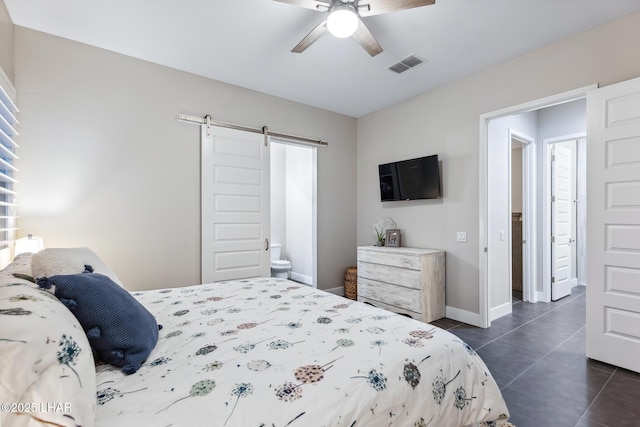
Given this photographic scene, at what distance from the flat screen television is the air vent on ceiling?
1.09 m

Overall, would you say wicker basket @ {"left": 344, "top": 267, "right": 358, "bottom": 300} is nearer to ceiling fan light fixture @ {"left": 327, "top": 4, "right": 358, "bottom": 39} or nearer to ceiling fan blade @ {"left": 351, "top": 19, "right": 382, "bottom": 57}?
A: ceiling fan blade @ {"left": 351, "top": 19, "right": 382, "bottom": 57}

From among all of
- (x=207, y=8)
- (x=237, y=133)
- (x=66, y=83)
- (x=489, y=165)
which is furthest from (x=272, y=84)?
(x=489, y=165)

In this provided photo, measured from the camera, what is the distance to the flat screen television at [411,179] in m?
3.71

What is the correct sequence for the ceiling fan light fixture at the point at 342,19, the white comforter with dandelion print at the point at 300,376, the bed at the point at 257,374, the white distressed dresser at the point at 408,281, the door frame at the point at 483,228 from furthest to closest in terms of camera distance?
the white distressed dresser at the point at 408,281 < the door frame at the point at 483,228 < the ceiling fan light fixture at the point at 342,19 < the white comforter with dandelion print at the point at 300,376 < the bed at the point at 257,374

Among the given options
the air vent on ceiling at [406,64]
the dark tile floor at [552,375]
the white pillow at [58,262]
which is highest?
the air vent on ceiling at [406,64]

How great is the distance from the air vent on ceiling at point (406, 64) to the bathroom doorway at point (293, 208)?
2331mm

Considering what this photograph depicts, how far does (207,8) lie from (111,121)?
4.96 feet

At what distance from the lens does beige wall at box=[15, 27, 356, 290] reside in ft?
8.60

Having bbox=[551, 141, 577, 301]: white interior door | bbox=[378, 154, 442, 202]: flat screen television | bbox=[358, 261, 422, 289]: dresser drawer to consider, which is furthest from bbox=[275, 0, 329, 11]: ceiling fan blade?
bbox=[551, 141, 577, 301]: white interior door

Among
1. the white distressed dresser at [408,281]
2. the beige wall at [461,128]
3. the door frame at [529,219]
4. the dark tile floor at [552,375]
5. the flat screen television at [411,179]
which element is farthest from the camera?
the door frame at [529,219]

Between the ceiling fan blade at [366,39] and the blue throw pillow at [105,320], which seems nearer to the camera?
the blue throw pillow at [105,320]

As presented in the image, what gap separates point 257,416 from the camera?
86 cm

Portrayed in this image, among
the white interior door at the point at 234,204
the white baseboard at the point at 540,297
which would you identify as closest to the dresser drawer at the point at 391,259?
the white interior door at the point at 234,204

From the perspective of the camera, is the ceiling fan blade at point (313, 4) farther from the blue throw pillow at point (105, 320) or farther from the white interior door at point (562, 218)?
the white interior door at point (562, 218)
